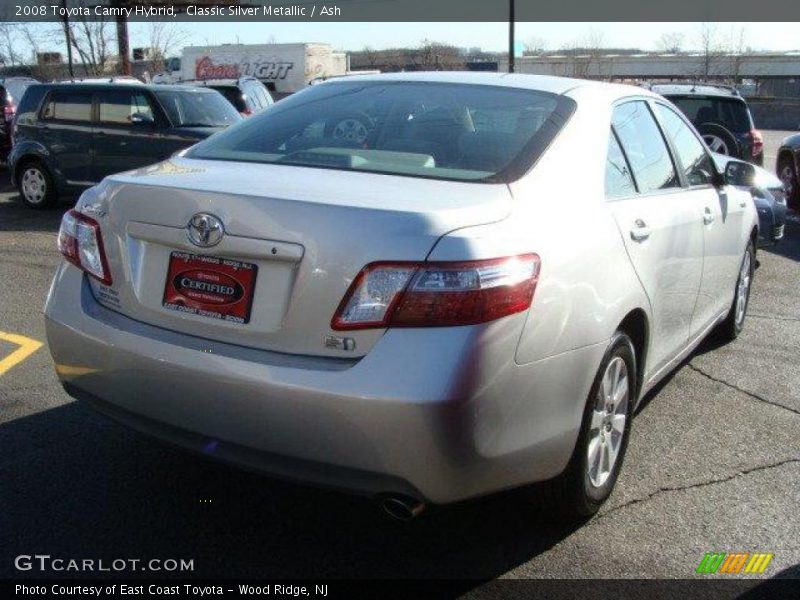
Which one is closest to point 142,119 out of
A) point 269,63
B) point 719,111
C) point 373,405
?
point 719,111

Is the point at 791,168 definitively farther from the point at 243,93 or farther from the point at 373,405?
the point at 373,405

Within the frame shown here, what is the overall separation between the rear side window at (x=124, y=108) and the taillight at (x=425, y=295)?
9599 millimetres

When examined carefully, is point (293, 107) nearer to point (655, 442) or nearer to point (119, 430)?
point (119, 430)

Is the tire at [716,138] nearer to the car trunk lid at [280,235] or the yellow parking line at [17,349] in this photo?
the yellow parking line at [17,349]

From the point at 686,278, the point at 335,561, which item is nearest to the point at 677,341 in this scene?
the point at 686,278

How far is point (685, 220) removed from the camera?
167 inches

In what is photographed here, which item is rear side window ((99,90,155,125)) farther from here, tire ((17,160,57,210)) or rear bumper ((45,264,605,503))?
rear bumper ((45,264,605,503))

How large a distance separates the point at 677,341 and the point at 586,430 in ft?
4.43

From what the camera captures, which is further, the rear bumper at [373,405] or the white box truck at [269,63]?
the white box truck at [269,63]

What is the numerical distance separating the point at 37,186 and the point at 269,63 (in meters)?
27.7

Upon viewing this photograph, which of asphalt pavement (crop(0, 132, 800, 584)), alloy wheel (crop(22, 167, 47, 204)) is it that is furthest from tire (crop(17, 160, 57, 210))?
asphalt pavement (crop(0, 132, 800, 584))

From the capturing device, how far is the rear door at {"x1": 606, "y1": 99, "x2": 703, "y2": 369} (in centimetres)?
364

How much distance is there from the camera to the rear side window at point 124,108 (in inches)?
457

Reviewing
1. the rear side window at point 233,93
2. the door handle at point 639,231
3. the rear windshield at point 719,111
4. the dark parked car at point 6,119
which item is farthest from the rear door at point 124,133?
the door handle at point 639,231
